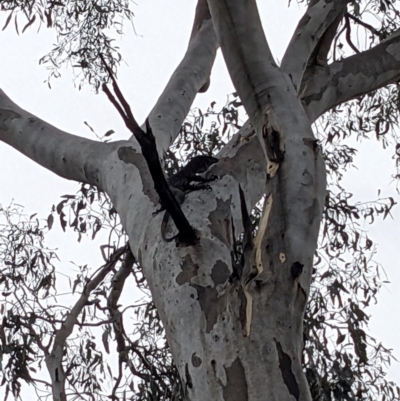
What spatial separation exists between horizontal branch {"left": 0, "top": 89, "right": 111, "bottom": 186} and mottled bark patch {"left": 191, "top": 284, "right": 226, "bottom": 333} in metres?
1.00

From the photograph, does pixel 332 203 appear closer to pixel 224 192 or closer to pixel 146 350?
pixel 146 350

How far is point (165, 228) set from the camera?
7.36 feet

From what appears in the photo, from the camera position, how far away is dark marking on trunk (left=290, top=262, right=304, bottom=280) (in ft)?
5.88

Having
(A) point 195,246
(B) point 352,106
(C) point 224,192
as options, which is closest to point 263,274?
(A) point 195,246

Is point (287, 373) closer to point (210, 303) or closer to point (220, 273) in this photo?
point (210, 303)

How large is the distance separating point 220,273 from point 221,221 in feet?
1.06

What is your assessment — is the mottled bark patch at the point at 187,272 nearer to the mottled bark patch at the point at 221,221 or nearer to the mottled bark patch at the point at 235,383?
the mottled bark patch at the point at 221,221

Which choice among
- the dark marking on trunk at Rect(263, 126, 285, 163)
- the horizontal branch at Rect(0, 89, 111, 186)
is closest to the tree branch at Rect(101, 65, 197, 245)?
the dark marking on trunk at Rect(263, 126, 285, 163)

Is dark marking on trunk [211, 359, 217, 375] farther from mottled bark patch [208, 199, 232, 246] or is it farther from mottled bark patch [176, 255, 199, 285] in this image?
mottled bark patch [208, 199, 232, 246]

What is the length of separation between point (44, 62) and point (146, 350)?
232 centimetres

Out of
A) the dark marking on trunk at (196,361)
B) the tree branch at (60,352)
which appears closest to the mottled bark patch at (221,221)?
the dark marking on trunk at (196,361)

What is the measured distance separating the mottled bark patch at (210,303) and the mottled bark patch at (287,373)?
0.81 feet

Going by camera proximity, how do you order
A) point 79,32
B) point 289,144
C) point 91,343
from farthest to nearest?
point 79,32, point 91,343, point 289,144

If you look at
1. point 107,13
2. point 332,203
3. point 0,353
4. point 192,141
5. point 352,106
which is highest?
point 107,13
